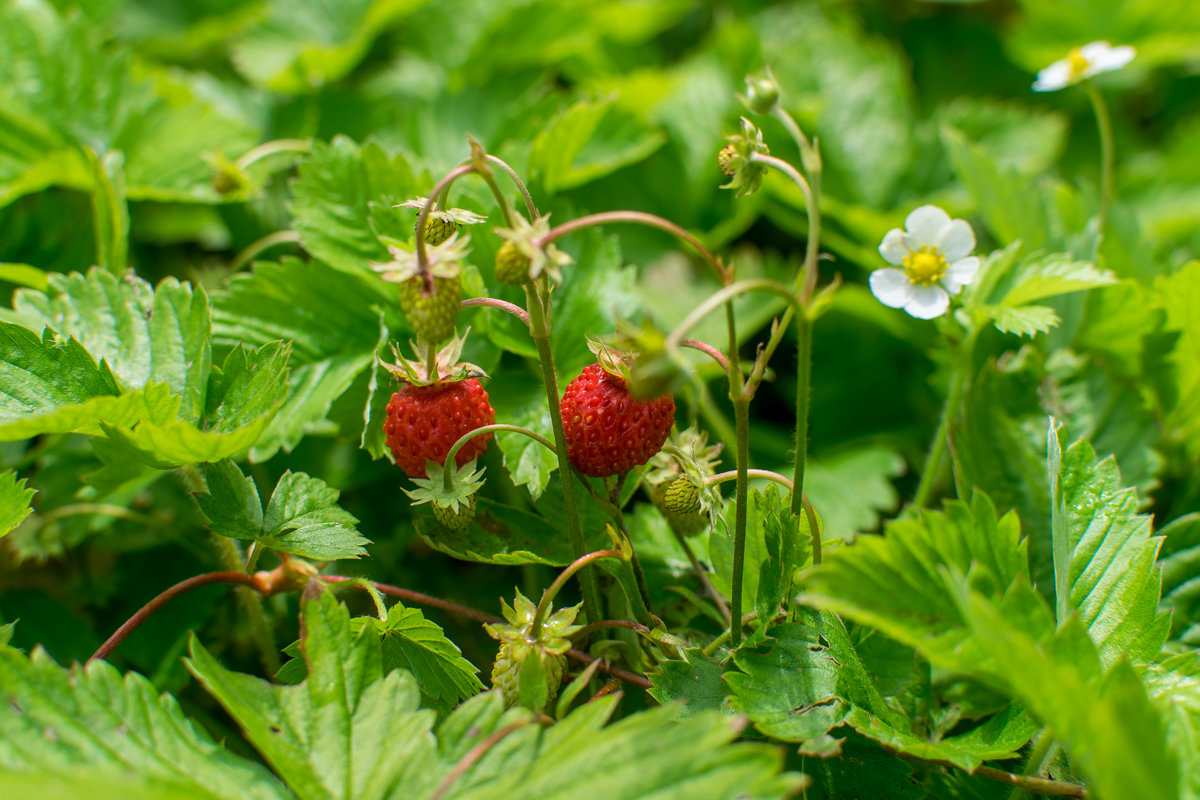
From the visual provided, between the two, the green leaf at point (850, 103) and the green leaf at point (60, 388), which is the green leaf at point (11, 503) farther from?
the green leaf at point (850, 103)

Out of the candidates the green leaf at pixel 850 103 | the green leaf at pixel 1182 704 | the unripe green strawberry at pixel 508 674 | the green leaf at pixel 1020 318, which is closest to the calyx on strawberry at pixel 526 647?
the unripe green strawberry at pixel 508 674

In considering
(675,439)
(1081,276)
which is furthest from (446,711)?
(1081,276)

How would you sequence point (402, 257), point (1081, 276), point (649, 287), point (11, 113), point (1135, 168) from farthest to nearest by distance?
point (1135, 168)
point (649, 287)
point (11, 113)
point (1081, 276)
point (402, 257)

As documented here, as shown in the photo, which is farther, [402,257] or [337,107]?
[337,107]

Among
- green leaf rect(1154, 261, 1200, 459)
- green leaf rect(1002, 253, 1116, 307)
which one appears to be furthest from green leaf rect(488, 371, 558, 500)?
green leaf rect(1154, 261, 1200, 459)

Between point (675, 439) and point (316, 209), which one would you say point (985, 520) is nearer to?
point (675, 439)

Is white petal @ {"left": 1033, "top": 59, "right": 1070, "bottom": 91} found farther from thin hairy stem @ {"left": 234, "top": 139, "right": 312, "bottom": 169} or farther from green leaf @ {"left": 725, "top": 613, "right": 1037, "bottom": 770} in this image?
thin hairy stem @ {"left": 234, "top": 139, "right": 312, "bottom": 169}
